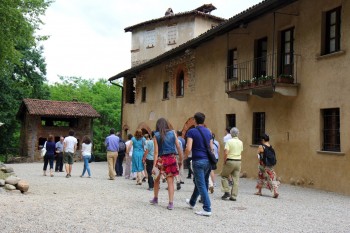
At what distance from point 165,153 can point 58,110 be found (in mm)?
29486

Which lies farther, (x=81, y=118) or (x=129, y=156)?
(x=81, y=118)

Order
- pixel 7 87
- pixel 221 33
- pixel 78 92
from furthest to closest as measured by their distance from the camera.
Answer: pixel 78 92, pixel 7 87, pixel 221 33

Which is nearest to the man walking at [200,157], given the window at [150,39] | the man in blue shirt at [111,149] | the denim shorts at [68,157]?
the man in blue shirt at [111,149]

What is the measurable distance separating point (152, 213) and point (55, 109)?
98.9ft

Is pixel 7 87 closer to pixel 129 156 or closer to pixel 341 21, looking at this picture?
pixel 129 156

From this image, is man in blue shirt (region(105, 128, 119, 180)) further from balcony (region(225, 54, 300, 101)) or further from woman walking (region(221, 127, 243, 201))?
woman walking (region(221, 127, 243, 201))

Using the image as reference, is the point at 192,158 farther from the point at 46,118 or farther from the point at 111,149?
the point at 46,118

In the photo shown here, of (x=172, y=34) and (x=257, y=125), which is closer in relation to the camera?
(x=257, y=125)

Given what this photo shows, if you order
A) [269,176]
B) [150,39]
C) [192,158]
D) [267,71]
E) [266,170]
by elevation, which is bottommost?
[269,176]

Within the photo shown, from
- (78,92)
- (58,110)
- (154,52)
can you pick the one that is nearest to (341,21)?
(154,52)

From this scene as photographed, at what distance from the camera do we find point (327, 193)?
40.0 feet

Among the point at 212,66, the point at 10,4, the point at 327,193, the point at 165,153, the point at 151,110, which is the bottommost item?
the point at 327,193

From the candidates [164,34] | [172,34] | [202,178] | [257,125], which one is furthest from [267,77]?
[164,34]

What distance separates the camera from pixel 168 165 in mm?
8234
